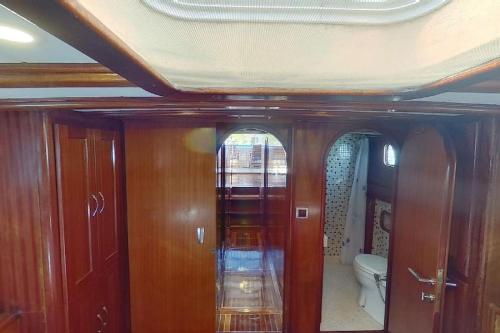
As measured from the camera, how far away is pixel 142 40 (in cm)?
43

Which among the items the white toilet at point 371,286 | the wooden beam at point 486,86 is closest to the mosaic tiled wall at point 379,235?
the white toilet at point 371,286

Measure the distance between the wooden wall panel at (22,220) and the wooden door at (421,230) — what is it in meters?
2.07

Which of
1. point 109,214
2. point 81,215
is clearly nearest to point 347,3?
point 81,215

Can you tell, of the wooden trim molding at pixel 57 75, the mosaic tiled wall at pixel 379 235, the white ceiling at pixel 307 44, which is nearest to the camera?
the white ceiling at pixel 307 44

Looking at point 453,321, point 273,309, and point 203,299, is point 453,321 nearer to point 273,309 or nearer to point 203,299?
point 273,309

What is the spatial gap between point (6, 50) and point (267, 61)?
0.64 m

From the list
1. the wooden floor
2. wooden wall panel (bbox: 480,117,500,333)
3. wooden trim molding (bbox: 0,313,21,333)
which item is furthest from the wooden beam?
the wooden floor

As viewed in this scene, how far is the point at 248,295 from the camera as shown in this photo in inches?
118

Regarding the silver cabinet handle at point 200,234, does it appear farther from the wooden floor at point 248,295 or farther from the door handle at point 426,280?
the door handle at point 426,280

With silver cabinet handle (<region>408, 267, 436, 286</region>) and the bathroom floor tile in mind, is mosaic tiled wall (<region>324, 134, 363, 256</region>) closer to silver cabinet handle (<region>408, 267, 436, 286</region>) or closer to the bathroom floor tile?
the bathroom floor tile

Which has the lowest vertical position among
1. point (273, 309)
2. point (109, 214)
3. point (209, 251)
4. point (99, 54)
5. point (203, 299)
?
point (273, 309)

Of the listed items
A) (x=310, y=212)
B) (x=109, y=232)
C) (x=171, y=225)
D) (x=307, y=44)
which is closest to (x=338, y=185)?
(x=310, y=212)

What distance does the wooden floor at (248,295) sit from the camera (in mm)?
2527

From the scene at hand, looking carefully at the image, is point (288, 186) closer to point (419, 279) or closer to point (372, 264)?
point (419, 279)
